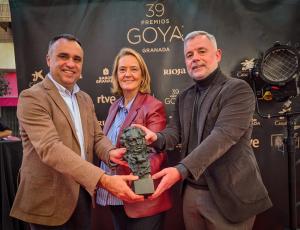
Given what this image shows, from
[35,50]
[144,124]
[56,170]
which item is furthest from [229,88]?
[35,50]

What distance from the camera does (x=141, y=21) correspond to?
2.65 meters

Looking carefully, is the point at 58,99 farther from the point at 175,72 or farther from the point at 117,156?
the point at 175,72

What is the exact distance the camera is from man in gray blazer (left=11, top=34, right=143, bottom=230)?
4.77ft

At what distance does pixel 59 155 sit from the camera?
145 cm

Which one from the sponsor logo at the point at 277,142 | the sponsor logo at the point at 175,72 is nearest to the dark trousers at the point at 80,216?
the sponsor logo at the point at 175,72

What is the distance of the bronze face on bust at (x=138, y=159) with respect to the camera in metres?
1.40

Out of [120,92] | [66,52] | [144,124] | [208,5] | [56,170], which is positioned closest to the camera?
[56,170]

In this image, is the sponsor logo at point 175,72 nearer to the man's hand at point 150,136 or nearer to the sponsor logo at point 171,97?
the sponsor logo at point 171,97

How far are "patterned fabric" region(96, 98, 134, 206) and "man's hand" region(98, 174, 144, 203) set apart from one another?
39cm

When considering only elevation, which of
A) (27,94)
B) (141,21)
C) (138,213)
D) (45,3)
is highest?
(45,3)

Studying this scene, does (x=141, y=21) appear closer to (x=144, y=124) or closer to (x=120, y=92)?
(x=120, y=92)

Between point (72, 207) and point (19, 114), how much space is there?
1.90 ft

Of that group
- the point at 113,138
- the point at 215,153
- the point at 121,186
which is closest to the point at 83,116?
the point at 113,138

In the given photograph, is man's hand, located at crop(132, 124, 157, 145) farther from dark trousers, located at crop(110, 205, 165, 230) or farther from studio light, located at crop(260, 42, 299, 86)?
studio light, located at crop(260, 42, 299, 86)
